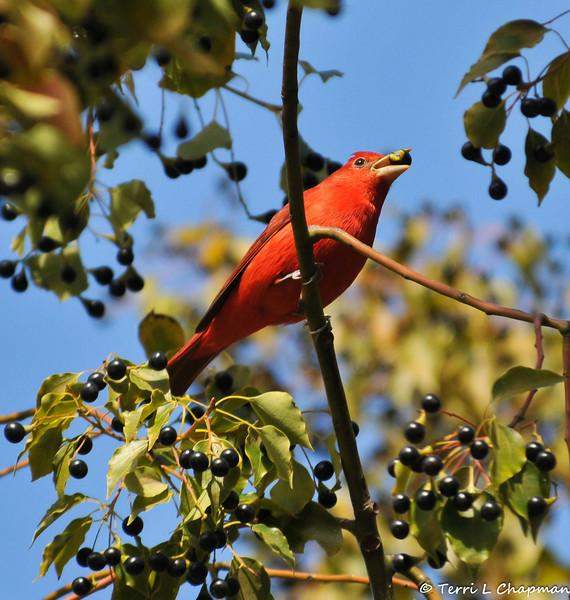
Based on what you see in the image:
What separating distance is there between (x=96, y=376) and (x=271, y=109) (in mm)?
1210

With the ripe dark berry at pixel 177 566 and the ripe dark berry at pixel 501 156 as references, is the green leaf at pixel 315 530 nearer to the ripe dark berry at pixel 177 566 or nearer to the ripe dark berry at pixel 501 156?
the ripe dark berry at pixel 177 566

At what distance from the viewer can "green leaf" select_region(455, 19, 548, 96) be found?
268 centimetres

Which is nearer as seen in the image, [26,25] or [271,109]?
[26,25]

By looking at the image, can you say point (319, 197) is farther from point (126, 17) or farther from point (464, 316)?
→ point (126, 17)

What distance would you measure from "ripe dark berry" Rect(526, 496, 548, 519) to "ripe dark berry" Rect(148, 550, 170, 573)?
106 centimetres

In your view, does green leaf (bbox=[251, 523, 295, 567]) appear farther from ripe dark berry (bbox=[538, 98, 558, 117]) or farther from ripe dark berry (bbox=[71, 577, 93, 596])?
ripe dark berry (bbox=[538, 98, 558, 117])

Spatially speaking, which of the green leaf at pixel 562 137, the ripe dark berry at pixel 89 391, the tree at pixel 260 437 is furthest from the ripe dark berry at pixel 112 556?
the green leaf at pixel 562 137

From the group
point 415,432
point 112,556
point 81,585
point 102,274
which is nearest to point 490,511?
point 415,432

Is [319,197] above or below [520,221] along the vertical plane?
below

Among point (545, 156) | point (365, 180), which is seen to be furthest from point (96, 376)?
point (365, 180)

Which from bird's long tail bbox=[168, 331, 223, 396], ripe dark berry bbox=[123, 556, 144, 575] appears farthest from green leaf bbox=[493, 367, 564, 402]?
bird's long tail bbox=[168, 331, 223, 396]

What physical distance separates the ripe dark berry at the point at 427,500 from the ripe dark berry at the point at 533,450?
0.93 ft

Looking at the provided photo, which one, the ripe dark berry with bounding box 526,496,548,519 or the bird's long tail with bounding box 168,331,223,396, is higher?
the bird's long tail with bounding box 168,331,223,396

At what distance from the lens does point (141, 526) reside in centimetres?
309
